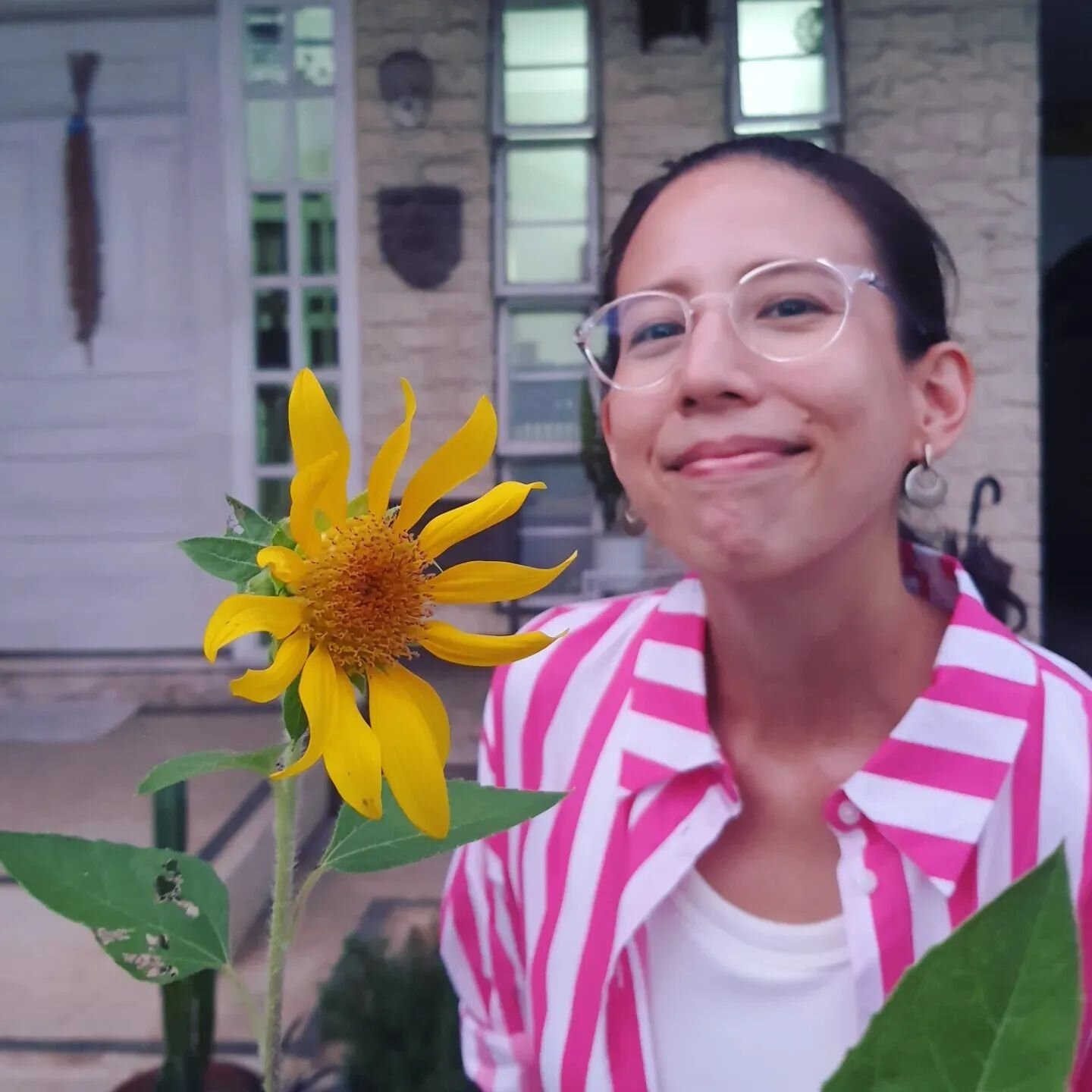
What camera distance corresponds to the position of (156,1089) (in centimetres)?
43

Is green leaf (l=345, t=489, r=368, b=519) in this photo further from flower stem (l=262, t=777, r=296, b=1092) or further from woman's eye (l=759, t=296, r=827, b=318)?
woman's eye (l=759, t=296, r=827, b=318)

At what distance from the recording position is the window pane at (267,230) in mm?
1015

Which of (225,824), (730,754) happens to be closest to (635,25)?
(730,754)

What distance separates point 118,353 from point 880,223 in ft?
2.69

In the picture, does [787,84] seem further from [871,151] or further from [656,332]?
[656,332]

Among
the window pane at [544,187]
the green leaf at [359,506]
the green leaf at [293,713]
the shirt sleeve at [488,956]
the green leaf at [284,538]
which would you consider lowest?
the shirt sleeve at [488,956]

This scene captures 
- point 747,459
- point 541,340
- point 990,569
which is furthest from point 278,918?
point 990,569

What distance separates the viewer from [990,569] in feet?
3.35

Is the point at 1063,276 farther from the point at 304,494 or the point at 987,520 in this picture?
the point at 304,494

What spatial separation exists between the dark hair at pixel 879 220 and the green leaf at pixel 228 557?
1.25 ft

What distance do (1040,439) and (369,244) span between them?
0.80m

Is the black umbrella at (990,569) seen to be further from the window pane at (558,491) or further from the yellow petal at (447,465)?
the yellow petal at (447,465)

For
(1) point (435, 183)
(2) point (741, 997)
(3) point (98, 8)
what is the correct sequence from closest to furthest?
1. (2) point (741, 997)
2. (3) point (98, 8)
3. (1) point (435, 183)

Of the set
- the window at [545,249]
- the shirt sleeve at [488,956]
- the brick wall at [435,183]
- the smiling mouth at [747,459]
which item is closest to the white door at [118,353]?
the brick wall at [435,183]
